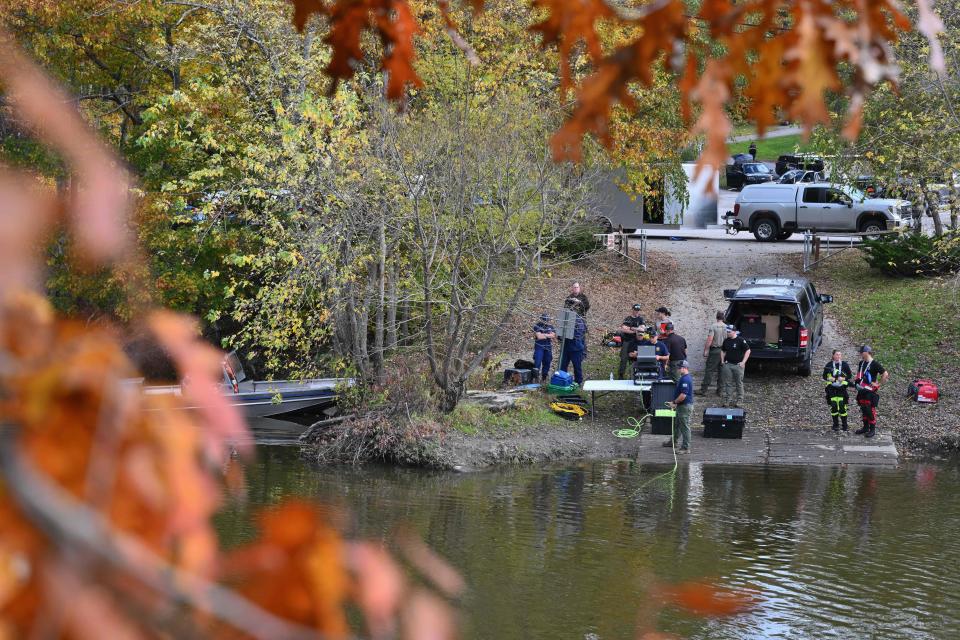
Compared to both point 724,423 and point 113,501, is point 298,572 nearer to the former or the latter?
point 113,501

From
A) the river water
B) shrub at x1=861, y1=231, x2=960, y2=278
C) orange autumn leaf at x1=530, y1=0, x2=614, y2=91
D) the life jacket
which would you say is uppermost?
shrub at x1=861, y1=231, x2=960, y2=278

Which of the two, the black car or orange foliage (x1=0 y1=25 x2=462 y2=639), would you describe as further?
the black car

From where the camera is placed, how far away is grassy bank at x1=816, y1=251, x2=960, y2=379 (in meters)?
24.1

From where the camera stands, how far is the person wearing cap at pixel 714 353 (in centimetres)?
2270

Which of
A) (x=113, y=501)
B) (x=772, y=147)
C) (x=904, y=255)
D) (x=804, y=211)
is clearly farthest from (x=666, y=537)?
(x=772, y=147)

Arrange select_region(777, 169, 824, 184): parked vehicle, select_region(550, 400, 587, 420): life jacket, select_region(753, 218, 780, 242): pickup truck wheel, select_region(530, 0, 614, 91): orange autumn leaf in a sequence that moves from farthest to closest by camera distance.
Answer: select_region(777, 169, 824, 184): parked vehicle → select_region(753, 218, 780, 242): pickup truck wheel → select_region(550, 400, 587, 420): life jacket → select_region(530, 0, 614, 91): orange autumn leaf

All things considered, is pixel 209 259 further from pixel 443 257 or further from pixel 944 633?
pixel 944 633

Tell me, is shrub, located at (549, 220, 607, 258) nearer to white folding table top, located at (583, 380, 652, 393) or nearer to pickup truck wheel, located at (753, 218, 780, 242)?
pickup truck wheel, located at (753, 218, 780, 242)

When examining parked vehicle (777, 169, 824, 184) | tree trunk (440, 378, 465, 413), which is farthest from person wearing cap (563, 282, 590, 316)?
parked vehicle (777, 169, 824, 184)

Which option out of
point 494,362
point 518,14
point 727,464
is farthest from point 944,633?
point 518,14

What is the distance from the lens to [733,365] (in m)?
22.1

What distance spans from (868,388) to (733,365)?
2.75m

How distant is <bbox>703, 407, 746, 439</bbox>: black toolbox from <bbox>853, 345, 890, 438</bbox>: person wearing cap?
84.9 inches

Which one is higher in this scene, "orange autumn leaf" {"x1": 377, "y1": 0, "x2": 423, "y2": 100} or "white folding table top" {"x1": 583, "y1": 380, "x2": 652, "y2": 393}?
"orange autumn leaf" {"x1": 377, "y1": 0, "x2": 423, "y2": 100}
